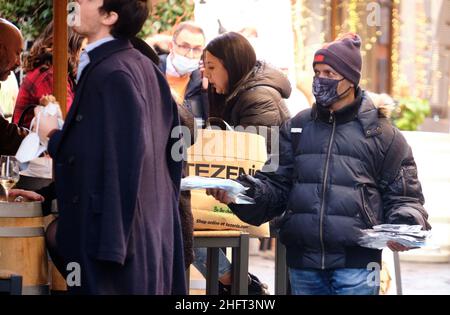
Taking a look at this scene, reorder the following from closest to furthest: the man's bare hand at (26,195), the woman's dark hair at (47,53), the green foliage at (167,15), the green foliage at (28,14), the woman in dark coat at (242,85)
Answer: the man's bare hand at (26,195) < the woman's dark hair at (47,53) < the woman in dark coat at (242,85) < the green foliage at (28,14) < the green foliage at (167,15)

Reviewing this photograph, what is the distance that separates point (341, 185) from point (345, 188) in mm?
22

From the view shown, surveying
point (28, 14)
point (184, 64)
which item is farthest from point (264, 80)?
point (28, 14)

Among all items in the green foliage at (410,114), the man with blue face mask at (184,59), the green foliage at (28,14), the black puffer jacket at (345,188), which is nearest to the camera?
the black puffer jacket at (345,188)

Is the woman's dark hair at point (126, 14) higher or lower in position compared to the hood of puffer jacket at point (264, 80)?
higher

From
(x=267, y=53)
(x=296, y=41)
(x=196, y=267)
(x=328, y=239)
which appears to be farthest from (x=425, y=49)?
(x=328, y=239)

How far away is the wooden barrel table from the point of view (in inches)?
207

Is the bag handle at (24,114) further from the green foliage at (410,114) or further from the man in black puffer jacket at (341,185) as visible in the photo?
the green foliage at (410,114)

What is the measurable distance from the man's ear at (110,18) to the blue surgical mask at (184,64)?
9.71 ft

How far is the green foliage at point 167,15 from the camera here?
9023mm

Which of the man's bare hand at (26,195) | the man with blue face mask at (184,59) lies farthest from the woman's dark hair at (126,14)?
the man with blue face mask at (184,59)

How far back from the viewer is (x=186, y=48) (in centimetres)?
766

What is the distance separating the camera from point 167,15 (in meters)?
9.03

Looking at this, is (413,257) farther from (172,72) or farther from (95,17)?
(95,17)
